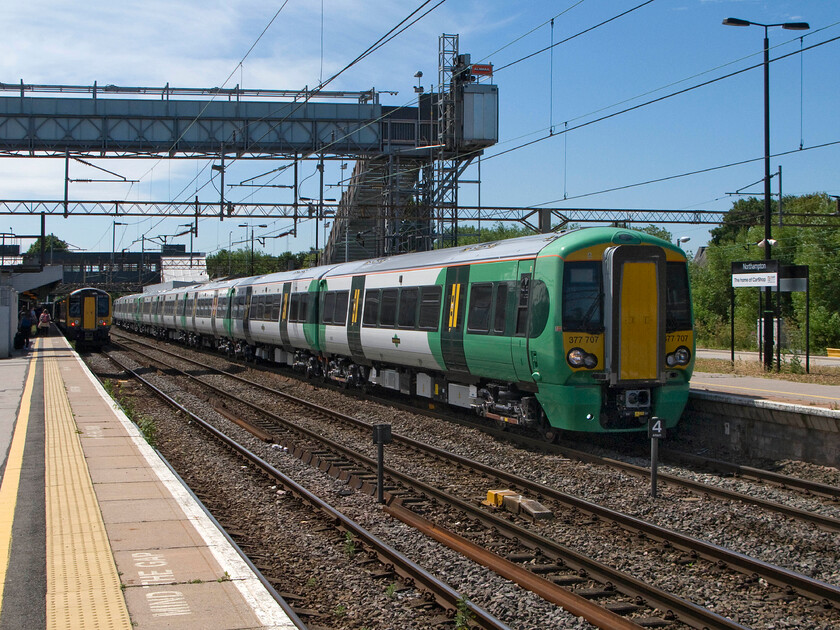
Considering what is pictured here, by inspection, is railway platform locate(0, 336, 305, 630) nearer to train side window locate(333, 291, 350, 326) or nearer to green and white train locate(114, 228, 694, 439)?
green and white train locate(114, 228, 694, 439)

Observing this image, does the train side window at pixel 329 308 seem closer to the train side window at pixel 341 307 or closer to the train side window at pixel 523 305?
the train side window at pixel 341 307

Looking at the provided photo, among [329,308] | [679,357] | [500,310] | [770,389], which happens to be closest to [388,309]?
[329,308]

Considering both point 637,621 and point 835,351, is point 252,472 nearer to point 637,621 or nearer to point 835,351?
point 637,621

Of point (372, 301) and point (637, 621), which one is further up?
point (372, 301)

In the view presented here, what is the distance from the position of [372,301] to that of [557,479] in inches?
334

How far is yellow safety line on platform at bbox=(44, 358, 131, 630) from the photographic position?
17.5 feet

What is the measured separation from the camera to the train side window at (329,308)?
20672 millimetres

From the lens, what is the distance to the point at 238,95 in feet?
109

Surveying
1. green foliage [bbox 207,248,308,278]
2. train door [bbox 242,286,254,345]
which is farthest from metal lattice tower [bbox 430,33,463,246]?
green foliage [bbox 207,248,308,278]

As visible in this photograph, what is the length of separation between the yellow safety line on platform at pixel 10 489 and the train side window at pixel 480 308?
6.96m

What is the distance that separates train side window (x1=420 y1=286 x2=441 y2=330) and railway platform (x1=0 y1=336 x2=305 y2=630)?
5.45m

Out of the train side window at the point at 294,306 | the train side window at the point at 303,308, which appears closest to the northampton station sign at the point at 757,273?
the train side window at the point at 303,308

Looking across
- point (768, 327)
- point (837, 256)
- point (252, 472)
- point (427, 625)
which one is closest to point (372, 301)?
point (252, 472)

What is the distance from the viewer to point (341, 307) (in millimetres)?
20047
